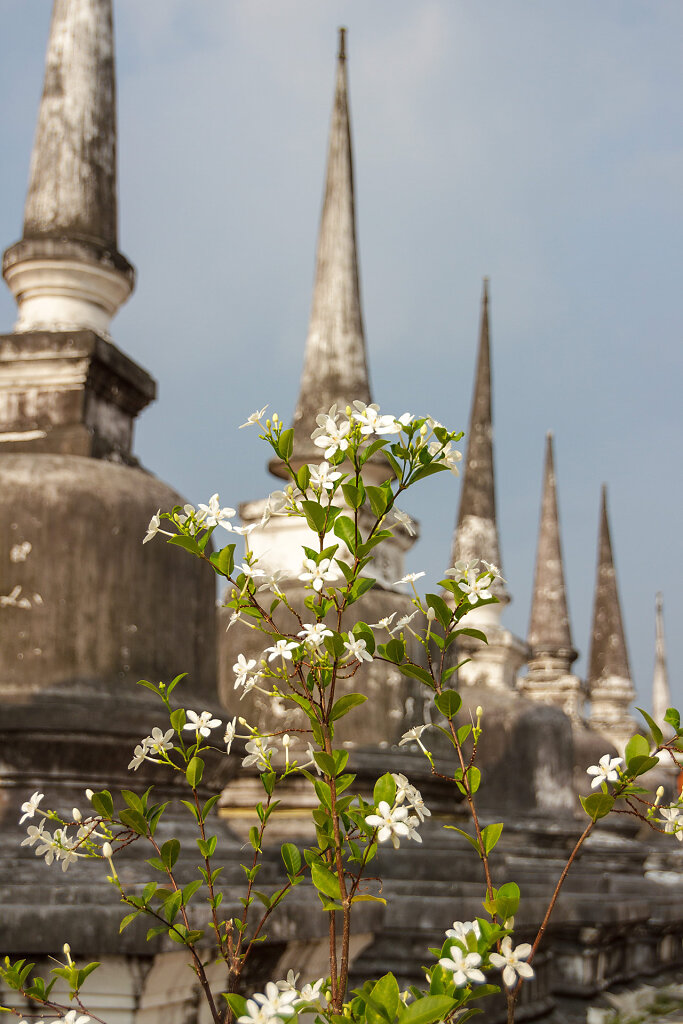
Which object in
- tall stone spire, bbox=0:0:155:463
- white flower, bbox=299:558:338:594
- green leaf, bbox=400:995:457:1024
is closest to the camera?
green leaf, bbox=400:995:457:1024

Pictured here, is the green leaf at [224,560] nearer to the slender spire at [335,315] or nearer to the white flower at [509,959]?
the white flower at [509,959]

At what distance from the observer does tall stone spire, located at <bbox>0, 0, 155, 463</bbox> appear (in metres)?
4.10

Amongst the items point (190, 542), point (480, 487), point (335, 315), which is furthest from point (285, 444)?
point (480, 487)

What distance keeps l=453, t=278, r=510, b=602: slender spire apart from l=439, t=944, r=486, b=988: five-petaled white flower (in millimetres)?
6705

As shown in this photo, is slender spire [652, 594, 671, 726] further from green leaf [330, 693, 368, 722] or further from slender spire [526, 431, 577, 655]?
green leaf [330, 693, 368, 722]

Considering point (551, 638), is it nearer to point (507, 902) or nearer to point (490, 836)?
point (490, 836)

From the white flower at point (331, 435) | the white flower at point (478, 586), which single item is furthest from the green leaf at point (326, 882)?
the white flower at point (331, 435)

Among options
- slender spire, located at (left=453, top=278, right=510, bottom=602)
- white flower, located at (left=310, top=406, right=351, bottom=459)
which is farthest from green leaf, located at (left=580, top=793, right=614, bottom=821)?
slender spire, located at (left=453, top=278, right=510, bottom=602)

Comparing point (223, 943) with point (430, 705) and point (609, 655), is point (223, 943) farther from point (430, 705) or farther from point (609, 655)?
point (609, 655)

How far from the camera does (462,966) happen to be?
1.35 metres

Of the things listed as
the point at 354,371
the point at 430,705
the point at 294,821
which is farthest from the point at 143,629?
the point at 354,371

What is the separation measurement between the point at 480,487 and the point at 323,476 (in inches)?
289

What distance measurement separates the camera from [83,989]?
2.88 meters

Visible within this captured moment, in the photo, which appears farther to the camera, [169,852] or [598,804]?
[169,852]
